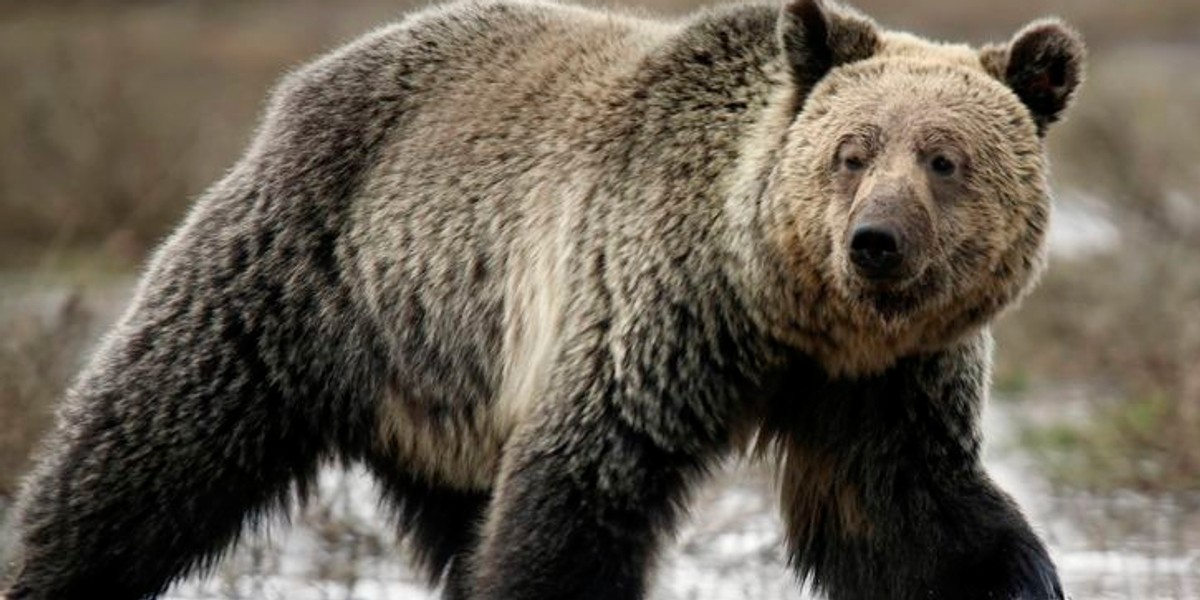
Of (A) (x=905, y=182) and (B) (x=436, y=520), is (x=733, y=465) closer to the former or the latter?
(B) (x=436, y=520)

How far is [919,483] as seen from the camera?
6867mm

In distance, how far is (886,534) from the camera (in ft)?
22.8

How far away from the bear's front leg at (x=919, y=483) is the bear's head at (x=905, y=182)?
199 millimetres

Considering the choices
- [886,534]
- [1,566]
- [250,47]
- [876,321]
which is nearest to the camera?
[876,321]

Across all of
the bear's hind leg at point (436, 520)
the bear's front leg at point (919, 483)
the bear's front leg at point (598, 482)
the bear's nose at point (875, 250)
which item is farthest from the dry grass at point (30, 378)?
the bear's nose at point (875, 250)

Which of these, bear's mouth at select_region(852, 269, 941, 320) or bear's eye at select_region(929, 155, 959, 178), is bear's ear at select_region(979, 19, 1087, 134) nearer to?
bear's eye at select_region(929, 155, 959, 178)

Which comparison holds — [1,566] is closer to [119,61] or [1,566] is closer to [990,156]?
[990,156]

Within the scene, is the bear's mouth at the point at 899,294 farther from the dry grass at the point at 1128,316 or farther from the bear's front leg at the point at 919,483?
the dry grass at the point at 1128,316

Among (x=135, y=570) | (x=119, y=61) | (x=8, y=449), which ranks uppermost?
(x=119, y=61)

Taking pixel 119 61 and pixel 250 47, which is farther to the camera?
pixel 250 47

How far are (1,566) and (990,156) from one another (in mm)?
4039

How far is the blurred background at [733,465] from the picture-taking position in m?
9.36

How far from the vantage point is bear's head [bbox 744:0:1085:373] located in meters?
6.28

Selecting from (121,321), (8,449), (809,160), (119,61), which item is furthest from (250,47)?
(809,160)
